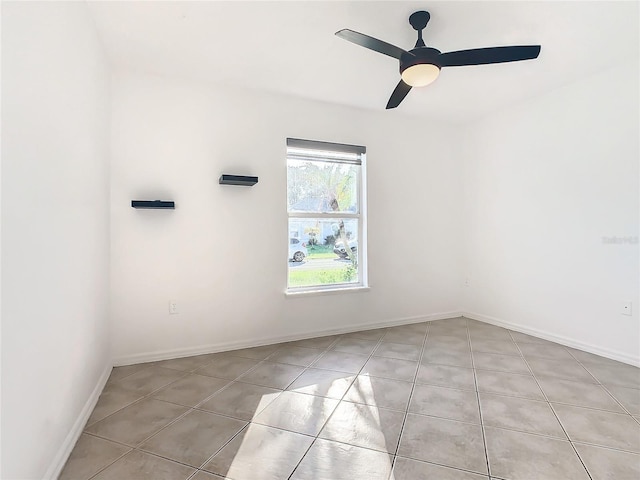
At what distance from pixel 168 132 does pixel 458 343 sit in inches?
136

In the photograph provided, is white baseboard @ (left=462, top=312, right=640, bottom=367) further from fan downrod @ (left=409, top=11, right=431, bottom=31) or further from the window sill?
fan downrod @ (left=409, top=11, right=431, bottom=31)

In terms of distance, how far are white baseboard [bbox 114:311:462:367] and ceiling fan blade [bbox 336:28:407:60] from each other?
105 inches

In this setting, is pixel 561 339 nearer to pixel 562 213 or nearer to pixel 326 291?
pixel 562 213

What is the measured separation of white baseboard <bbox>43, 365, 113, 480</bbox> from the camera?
4.88 ft

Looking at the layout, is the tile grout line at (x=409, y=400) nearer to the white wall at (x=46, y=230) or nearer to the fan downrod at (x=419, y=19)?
the white wall at (x=46, y=230)

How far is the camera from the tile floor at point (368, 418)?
1.56 m

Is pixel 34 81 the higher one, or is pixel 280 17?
pixel 280 17

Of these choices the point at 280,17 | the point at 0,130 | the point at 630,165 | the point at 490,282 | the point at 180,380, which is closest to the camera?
the point at 0,130

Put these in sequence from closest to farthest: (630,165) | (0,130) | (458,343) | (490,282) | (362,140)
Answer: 1. (0,130)
2. (630,165)
3. (458,343)
4. (362,140)
5. (490,282)

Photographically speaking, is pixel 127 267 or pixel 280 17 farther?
pixel 127 267

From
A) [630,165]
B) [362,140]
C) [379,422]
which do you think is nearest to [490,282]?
[630,165]

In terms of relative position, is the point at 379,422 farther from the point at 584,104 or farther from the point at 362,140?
the point at 584,104

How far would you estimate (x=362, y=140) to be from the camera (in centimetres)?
379

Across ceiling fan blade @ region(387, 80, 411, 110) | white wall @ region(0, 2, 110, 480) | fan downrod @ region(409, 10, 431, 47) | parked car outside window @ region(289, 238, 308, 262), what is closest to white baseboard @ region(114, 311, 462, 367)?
white wall @ region(0, 2, 110, 480)
